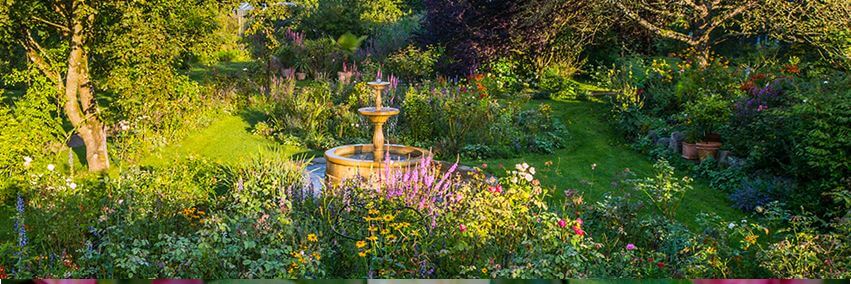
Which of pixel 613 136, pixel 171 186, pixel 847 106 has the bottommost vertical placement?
pixel 613 136

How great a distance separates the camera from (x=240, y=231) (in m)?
4.60

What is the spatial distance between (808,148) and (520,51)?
773 cm

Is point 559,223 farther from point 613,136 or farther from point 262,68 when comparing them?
point 262,68

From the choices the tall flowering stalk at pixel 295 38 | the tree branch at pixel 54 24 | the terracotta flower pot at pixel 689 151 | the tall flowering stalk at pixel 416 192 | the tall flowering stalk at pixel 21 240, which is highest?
the tree branch at pixel 54 24

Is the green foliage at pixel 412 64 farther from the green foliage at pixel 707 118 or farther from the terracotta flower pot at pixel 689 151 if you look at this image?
the terracotta flower pot at pixel 689 151

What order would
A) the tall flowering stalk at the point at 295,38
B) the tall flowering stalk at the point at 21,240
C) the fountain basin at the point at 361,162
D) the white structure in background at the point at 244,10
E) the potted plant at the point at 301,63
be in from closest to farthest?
the tall flowering stalk at the point at 21,240
the fountain basin at the point at 361,162
the white structure in background at the point at 244,10
the potted plant at the point at 301,63
the tall flowering stalk at the point at 295,38

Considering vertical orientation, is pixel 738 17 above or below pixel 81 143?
above

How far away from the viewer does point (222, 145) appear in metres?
9.70

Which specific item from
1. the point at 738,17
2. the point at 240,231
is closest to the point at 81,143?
the point at 240,231

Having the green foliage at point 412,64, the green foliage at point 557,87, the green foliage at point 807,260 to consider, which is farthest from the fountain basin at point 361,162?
the green foliage at point 412,64

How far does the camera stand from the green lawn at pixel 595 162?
688cm

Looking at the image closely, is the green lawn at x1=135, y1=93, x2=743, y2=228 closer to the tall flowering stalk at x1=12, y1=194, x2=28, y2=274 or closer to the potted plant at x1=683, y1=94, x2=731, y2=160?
the potted plant at x1=683, y1=94, x2=731, y2=160

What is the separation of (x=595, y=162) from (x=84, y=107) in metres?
5.70

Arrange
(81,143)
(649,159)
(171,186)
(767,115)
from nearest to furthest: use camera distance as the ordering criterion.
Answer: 1. (171,186)
2. (767,115)
3. (649,159)
4. (81,143)
